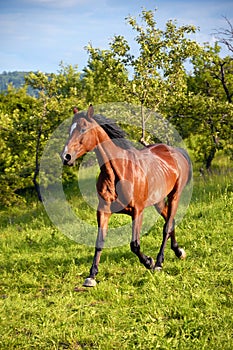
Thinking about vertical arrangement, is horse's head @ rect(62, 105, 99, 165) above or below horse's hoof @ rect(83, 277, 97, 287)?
above

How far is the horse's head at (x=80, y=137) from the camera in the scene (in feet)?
18.2

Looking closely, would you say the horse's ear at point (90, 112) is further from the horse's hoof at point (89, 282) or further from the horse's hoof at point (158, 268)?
the horse's hoof at point (158, 268)

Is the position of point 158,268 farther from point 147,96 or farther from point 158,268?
point 147,96

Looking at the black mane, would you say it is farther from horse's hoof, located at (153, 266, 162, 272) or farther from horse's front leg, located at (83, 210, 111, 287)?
horse's hoof, located at (153, 266, 162, 272)

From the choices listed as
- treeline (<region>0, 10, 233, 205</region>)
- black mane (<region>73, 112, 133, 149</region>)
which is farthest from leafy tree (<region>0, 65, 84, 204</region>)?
black mane (<region>73, 112, 133, 149</region>)

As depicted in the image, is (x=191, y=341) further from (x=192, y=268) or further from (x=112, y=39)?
(x=112, y=39)

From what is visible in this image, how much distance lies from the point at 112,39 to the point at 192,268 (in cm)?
808

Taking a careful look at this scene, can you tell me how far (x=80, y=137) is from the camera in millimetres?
5715

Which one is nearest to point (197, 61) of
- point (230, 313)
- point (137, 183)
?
point (137, 183)

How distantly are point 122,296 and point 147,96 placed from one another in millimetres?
7552

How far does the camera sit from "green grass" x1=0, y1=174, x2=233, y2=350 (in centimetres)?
468

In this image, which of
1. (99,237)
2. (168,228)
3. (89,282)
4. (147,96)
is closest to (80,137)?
(99,237)

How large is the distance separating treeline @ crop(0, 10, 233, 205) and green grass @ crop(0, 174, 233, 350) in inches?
169

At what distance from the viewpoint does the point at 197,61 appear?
53.5ft
